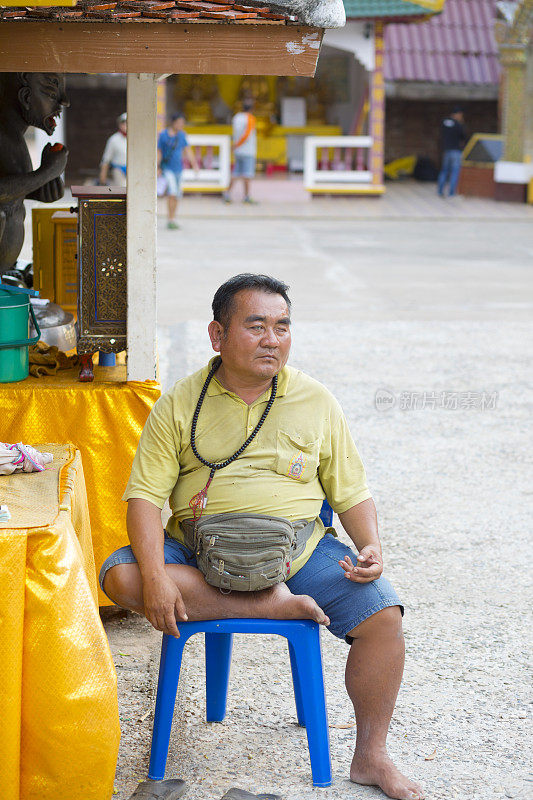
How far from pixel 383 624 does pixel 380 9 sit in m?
17.3

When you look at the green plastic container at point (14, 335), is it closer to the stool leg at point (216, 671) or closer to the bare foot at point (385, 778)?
the stool leg at point (216, 671)

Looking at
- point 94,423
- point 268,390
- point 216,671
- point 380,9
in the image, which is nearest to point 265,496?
point 268,390

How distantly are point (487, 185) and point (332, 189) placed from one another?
3508mm

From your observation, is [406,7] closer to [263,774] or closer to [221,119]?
[221,119]

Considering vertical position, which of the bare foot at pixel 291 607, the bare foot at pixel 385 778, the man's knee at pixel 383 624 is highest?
the bare foot at pixel 291 607

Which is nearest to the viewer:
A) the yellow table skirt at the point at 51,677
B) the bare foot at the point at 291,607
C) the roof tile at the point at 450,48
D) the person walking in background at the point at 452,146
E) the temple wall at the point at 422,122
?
the yellow table skirt at the point at 51,677

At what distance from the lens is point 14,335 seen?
375cm

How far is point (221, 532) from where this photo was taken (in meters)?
2.84

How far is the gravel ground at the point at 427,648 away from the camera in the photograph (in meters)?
2.97

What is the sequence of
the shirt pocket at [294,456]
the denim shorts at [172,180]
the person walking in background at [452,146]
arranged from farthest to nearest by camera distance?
1. the person walking in background at [452,146]
2. the denim shorts at [172,180]
3. the shirt pocket at [294,456]

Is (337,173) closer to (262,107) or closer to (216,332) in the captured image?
(262,107)

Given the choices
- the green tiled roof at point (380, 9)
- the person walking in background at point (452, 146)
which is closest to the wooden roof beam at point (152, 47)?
the green tiled roof at point (380, 9)

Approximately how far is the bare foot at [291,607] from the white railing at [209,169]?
17540mm

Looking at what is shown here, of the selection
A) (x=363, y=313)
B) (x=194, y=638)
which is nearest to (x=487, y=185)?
(x=363, y=313)
